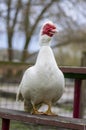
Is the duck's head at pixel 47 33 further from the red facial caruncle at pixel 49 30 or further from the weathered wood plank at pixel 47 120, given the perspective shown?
the weathered wood plank at pixel 47 120

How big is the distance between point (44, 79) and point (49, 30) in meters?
0.38

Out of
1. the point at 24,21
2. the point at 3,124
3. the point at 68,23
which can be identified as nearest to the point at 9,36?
the point at 24,21

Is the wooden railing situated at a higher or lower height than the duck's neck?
lower

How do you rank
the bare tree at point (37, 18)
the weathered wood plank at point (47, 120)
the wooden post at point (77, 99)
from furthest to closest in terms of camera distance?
the bare tree at point (37, 18), the wooden post at point (77, 99), the weathered wood plank at point (47, 120)

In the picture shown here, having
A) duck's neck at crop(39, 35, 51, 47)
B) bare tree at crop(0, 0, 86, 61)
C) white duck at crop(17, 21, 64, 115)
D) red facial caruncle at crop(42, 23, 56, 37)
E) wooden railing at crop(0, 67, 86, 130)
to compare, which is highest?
bare tree at crop(0, 0, 86, 61)

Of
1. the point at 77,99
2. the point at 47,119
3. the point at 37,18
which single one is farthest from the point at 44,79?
the point at 37,18

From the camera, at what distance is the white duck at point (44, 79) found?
309 cm

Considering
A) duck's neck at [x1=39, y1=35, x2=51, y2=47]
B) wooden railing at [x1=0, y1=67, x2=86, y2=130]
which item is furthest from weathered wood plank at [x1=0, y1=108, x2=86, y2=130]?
duck's neck at [x1=39, y1=35, x2=51, y2=47]

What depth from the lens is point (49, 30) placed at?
3.25 m

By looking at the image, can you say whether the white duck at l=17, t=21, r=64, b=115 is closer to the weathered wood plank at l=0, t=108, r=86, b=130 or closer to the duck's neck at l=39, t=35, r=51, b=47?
the duck's neck at l=39, t=35, r=51, b=47

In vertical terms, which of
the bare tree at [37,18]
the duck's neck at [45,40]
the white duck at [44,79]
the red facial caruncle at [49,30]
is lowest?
the white duck at [44,79]

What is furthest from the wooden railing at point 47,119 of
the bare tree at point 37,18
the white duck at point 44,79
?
the bare tree at point 37,18

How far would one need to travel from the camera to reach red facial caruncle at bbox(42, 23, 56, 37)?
3250 mm

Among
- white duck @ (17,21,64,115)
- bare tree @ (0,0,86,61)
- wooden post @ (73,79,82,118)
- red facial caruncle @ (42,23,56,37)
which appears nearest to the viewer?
white duck @ (17,21,64,115)
